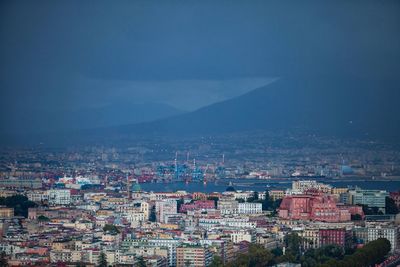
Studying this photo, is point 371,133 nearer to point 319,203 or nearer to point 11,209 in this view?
point 319,203

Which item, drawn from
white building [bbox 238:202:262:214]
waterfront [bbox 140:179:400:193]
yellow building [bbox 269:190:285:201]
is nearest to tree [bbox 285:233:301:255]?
white building [bbox 238:202:262:214]

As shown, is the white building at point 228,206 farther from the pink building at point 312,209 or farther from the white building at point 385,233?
the white building at point 385,233

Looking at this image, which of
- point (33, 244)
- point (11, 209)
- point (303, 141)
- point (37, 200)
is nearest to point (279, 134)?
point (303, 141)

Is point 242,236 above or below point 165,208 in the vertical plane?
below

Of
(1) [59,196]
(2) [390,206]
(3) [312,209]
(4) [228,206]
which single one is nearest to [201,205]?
(4) [228,206]

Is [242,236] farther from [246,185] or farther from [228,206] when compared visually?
[246,185]
